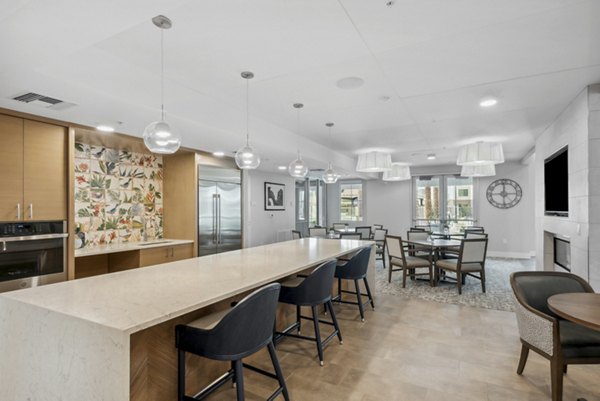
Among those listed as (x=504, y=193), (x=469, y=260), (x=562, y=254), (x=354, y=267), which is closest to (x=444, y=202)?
(x=504, y=193)

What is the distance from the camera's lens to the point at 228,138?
4344mm

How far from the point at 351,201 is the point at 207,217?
6572mm

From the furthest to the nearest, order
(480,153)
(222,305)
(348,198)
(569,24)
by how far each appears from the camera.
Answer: (348,198)
(480,153)
(222,305)
(569,24)

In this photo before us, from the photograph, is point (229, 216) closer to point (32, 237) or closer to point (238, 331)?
point (32, 237)

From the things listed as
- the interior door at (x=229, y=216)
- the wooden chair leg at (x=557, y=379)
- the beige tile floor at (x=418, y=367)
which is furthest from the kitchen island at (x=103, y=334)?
the interior door at (x=229, y=216)

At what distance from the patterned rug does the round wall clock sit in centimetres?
292

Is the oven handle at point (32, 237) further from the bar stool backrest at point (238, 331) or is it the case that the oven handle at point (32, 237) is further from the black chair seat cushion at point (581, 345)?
the black chair seat cushion at point (581, 345)

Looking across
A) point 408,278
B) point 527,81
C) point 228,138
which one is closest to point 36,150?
point 228,138

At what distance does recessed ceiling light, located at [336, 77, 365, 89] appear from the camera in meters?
3.22

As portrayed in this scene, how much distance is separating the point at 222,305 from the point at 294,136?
3.60 meters

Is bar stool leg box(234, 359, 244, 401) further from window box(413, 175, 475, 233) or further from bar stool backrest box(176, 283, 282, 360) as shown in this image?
window box(413, 175, 475, 233)

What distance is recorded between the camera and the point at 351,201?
11.2 meters

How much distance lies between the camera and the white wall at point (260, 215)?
7410 millimetres

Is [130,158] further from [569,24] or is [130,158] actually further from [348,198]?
[348,198]
